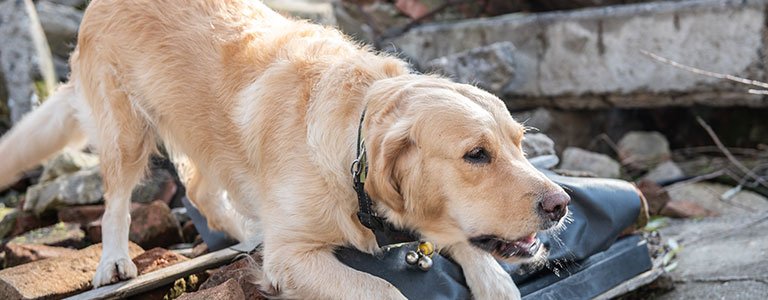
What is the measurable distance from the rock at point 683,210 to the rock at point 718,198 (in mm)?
143

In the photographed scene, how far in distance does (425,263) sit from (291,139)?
81cm

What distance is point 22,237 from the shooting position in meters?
4.54

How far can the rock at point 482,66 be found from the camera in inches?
235

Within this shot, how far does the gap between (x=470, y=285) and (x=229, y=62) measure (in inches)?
62.5

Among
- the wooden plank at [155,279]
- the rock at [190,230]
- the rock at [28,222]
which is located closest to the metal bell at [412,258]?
the wooden plank at [155,279]

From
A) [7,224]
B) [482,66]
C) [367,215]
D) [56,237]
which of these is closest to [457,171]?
[367,215]

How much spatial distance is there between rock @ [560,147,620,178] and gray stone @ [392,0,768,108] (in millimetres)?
663

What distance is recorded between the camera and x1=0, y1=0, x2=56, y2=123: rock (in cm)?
616

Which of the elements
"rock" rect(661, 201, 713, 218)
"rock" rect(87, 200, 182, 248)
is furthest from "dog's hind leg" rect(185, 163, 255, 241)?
"rock" rect(661, 201, 713, 218)

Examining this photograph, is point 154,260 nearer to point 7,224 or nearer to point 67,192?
point 67,192

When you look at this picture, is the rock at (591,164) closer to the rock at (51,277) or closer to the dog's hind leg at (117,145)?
the dog's hind leg at (117,145)

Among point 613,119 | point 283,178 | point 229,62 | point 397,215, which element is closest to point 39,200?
point 229,62

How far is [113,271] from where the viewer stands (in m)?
3.45

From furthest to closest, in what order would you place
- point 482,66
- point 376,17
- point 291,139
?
point 376,17, point 482,66, point 291,139
